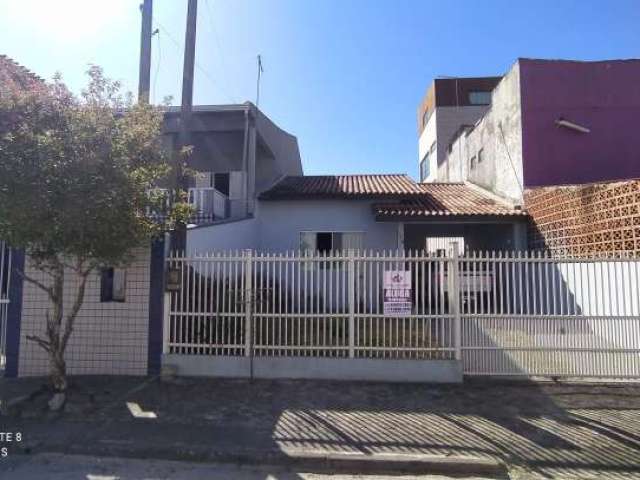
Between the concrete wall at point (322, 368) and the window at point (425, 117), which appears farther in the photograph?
the window at point (425, 117)

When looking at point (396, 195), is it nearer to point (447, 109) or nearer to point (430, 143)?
point (447, 109)

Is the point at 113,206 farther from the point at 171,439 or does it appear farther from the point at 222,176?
the point at 222,176

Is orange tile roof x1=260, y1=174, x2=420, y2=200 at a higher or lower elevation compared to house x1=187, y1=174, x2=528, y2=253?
higher

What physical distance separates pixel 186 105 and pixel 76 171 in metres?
4.09

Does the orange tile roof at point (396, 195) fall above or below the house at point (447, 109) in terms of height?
below

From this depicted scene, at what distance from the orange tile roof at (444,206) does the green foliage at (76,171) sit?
8.17 m

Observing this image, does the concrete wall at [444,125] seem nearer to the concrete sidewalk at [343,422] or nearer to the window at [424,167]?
the window at [424,167]

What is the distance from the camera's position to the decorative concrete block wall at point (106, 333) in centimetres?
729

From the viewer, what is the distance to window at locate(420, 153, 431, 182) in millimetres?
31828

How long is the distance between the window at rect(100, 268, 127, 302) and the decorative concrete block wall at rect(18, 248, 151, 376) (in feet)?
0.28

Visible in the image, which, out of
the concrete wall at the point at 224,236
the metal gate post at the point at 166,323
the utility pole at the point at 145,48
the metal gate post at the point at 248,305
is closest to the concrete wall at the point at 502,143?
the concrete wall at the point at 224,236

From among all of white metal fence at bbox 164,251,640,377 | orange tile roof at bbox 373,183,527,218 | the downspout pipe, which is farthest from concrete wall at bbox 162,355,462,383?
the downspout pipe

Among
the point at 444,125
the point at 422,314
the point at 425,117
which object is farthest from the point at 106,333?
the point at 425,117

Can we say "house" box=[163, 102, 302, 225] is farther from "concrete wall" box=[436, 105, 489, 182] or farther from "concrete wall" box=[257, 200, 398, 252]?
"concrete wall" box=[436, 105, 489, 182]
